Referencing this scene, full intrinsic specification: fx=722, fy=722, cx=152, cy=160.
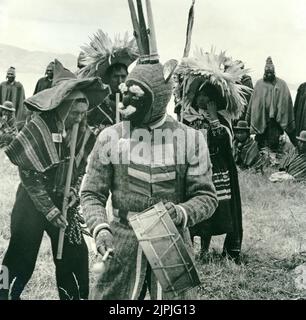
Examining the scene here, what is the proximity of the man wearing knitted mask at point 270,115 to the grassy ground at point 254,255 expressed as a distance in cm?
248

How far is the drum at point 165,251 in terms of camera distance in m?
4.52

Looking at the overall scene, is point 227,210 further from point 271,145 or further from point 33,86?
point 271,145

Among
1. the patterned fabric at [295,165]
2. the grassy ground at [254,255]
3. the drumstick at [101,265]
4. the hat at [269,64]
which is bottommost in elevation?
the grassy ground at [254,255]

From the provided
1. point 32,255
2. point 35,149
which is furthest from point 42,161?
point 32,255

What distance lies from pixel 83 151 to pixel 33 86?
3.99 feet

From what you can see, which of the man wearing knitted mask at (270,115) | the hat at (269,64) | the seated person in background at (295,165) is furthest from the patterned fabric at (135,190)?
the man wearing knitted mask at (270,115)

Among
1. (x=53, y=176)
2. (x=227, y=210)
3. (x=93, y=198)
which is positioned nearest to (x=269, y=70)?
(x=227, y=210)

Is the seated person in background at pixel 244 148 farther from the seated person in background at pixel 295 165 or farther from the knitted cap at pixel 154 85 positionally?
the knitted cap at pixel 154 85

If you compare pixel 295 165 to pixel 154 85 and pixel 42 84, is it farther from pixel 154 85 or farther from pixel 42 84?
pixel 154 85

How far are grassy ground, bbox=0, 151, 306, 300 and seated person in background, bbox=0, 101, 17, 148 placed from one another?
0.59 ft

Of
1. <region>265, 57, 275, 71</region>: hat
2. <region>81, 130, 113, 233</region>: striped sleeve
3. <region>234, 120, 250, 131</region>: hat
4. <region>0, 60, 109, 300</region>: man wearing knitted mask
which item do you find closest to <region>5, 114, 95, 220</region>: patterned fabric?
<region>0, 60, 109, 300</region>: man wearing knitted mask

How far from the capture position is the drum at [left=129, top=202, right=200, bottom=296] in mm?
4520
